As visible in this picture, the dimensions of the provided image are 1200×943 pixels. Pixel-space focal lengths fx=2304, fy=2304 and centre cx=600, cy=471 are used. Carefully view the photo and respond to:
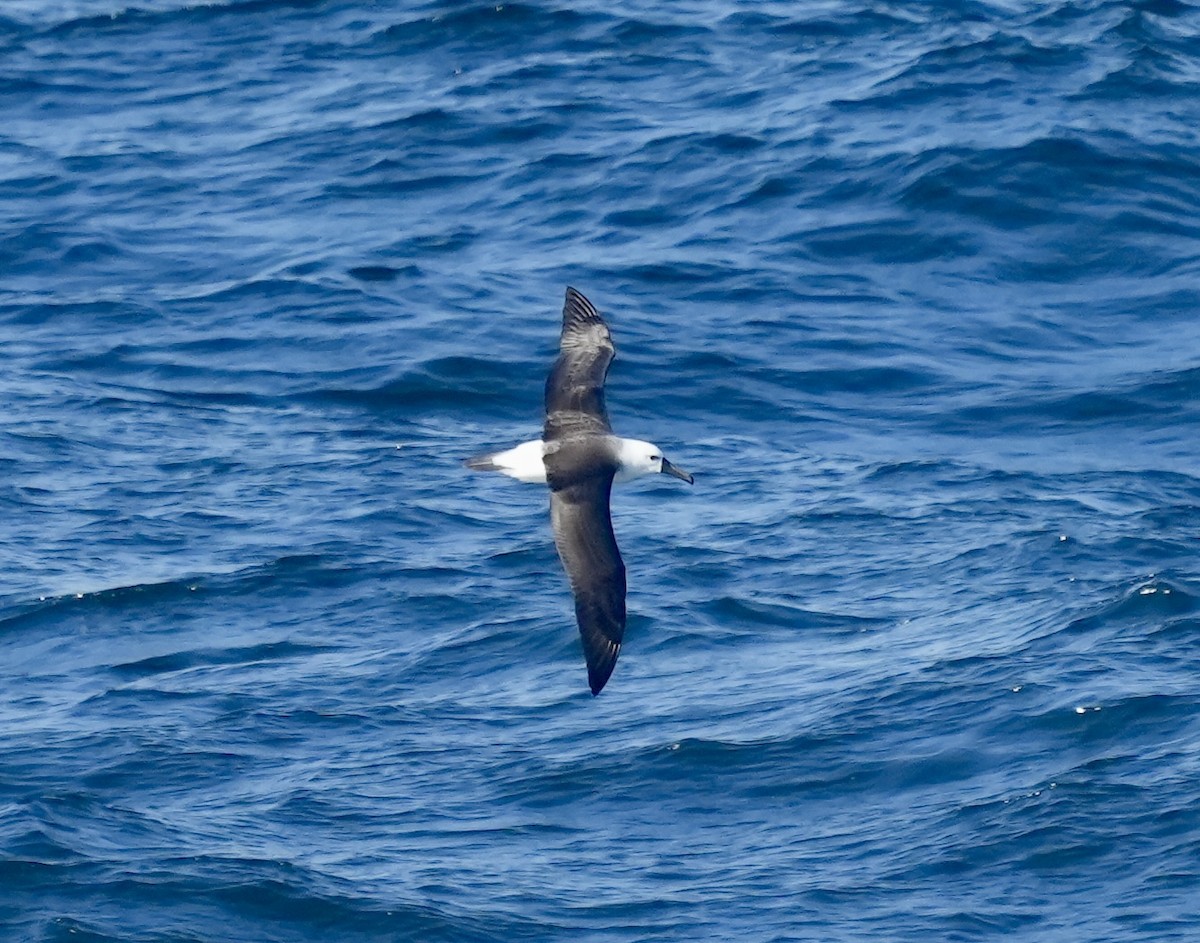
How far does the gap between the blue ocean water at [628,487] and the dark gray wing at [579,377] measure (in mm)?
1999

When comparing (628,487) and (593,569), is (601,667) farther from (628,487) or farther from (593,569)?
(628,487)

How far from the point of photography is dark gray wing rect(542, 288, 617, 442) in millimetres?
13164

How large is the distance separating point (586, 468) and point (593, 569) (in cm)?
82

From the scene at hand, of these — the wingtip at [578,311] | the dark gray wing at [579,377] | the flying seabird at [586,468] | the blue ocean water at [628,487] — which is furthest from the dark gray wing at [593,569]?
the wingtip at [578,311]

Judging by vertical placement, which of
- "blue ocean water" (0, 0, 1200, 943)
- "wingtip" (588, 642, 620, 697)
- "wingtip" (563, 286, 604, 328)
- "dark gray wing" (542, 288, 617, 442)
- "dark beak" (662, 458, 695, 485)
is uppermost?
"wingtip" (563, 286, 604, 328)

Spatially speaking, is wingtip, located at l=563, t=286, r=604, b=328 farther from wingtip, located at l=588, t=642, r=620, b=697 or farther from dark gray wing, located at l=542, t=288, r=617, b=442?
wingtip, located at l=588, t=642, r=620, b=697

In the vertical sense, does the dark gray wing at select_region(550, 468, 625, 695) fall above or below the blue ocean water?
above

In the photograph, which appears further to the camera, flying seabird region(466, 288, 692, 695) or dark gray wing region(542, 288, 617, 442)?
dark gray wing region(542, 288, 617, 442)

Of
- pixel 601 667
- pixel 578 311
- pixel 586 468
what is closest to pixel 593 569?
pixel 601 667

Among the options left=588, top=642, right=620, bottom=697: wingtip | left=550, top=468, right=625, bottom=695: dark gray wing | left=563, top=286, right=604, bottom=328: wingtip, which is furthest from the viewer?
left=563, top=286, right=604, bottom=328: wingtip

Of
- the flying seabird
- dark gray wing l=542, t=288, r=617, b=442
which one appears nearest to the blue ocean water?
the flying seabird

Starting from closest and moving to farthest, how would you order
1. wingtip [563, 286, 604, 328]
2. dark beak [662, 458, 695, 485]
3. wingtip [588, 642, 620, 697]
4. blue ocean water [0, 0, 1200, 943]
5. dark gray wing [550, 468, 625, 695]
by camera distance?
wingtip [588, 642, 620, 697] < dark gray wing [550, 468, 625, 695] < blue ocean water [0, 0, 1200, 943] < dark beak [662, 458, 695, 485] < wingtip [563, 286, 604, 328]

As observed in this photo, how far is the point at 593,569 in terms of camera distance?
1189cm

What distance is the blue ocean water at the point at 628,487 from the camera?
12844 mm
